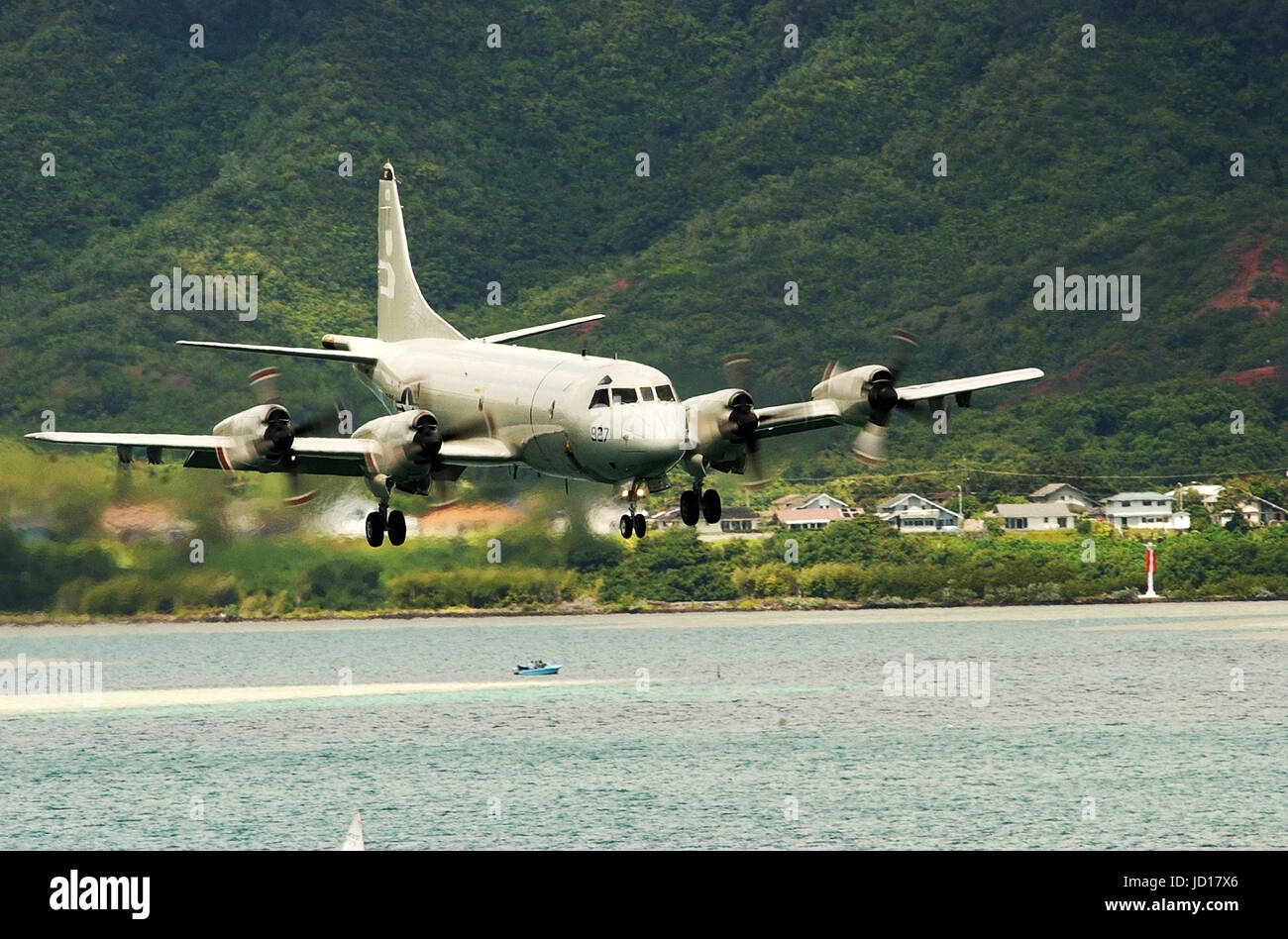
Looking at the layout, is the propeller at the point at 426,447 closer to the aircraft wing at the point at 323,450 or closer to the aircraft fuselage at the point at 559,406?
the aircraft wing at the point at 323,450

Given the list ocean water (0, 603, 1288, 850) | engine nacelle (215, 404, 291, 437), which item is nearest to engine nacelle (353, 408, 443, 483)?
engine nacelle (215, 404, 291, 437)

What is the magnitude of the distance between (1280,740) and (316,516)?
96149mm

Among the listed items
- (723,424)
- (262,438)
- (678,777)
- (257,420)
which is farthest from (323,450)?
(678,777)

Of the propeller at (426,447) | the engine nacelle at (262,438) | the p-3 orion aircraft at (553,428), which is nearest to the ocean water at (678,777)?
the p-3 orion aircraft at (553,428)

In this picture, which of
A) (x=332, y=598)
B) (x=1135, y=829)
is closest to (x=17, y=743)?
(x=332, y=598)

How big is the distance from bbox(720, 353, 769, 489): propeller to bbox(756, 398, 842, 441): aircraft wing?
0.71 m

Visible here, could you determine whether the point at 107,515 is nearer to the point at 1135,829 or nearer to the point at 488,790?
the point at 488,790

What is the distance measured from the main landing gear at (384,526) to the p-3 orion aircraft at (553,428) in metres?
0.05

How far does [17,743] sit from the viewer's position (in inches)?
7392

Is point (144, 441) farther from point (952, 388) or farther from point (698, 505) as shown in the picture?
point (952, 388)

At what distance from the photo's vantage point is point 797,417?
143ft

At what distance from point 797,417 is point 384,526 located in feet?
35.3

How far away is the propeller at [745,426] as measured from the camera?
41469mm

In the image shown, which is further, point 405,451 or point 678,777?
point 678,777
